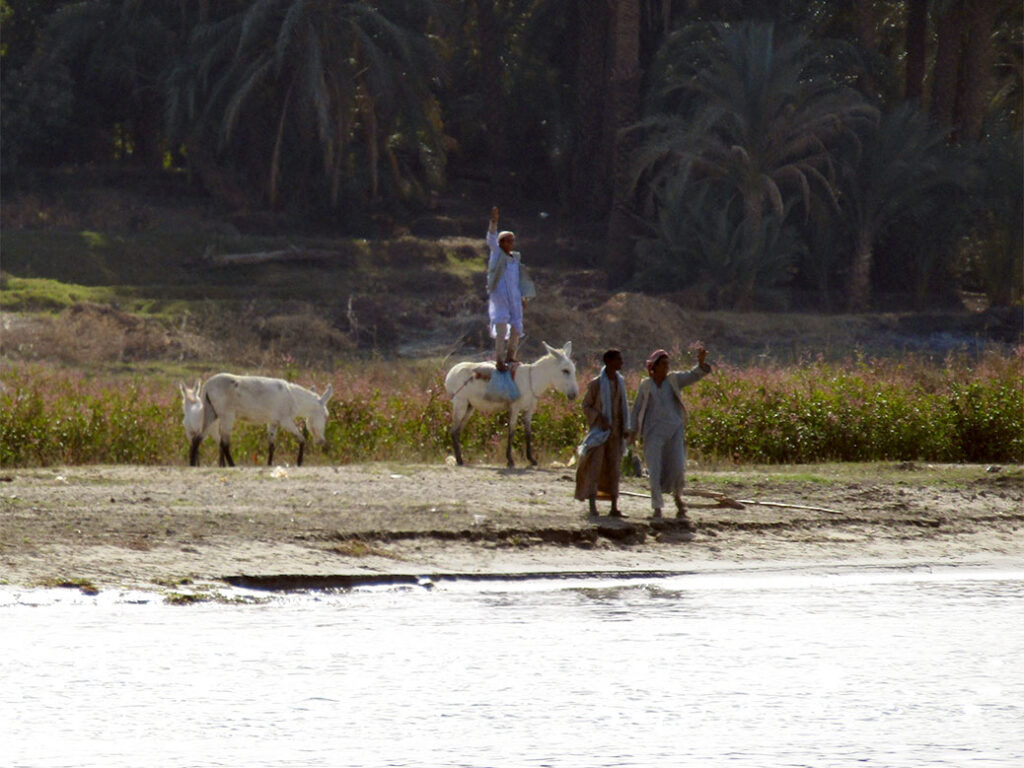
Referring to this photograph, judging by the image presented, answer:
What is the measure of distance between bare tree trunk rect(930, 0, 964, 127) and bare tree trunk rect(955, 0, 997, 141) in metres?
0.35

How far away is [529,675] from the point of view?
1027 centimetres

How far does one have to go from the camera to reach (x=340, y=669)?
10.1 m

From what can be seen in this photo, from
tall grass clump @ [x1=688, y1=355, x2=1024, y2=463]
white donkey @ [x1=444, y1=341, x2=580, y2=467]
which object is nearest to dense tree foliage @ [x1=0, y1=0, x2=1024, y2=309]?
tall grass clump @ [x1=688, y1=355, x2=1024, y2=463]

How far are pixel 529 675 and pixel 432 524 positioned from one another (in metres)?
3.71

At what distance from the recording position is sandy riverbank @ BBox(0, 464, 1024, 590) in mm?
12398

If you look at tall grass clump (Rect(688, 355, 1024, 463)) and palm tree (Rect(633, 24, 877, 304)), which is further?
palm tree (Rect(633, 24, 877, 304))

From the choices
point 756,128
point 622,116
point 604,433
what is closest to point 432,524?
point 604,433

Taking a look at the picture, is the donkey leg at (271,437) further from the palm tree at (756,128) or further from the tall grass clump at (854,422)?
the palm tree at (756,128)

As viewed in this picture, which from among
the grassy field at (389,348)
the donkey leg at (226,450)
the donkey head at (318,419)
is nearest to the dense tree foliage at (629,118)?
the grassy field at (389,348)

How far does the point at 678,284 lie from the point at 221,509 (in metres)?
31.8

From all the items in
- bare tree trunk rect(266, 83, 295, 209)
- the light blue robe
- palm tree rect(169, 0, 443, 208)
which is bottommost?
the light blue robe

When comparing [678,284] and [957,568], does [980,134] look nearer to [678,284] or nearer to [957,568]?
[678,284]

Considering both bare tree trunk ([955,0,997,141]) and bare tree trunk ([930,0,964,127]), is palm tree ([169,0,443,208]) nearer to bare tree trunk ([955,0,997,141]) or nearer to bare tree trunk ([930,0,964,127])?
bare tree trunk ([930,0,964,127])

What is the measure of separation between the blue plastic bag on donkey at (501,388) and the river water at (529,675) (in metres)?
5.40
